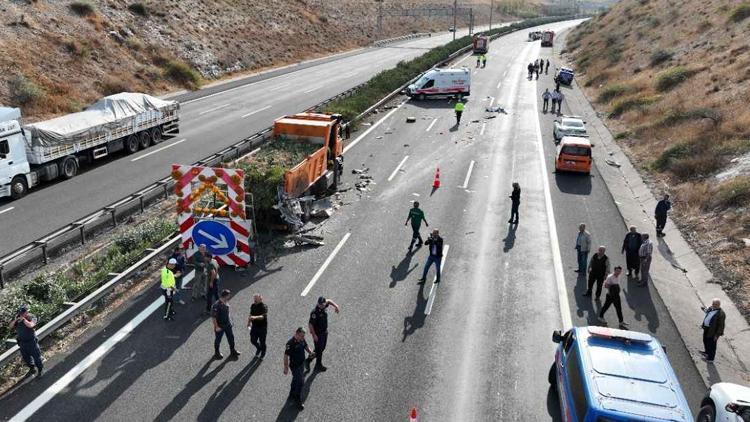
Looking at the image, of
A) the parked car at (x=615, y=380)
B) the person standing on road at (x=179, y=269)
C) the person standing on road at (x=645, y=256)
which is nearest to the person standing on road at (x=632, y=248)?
the person standing on road at (x=645, y=256)

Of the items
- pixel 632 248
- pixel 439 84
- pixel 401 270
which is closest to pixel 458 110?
pixel 439 84

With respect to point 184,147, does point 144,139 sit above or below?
above

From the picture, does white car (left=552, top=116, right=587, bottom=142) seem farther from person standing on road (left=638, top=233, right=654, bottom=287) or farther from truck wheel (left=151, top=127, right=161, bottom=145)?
truck wheel (left=151, top=127, right=161, bottom=145)

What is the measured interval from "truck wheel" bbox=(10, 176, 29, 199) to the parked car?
20.7 m

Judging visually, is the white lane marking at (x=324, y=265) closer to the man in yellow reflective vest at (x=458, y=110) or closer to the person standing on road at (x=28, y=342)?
the person standing on road at (x=28, y=342)

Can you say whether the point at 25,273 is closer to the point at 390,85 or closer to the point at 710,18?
the point at 390,85

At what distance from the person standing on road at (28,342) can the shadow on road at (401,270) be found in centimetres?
834

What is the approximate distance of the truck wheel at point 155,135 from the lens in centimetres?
3052

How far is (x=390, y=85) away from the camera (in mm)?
44531

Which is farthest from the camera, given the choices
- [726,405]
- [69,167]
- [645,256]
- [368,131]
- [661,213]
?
[368,131]

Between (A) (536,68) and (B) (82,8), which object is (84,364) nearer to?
(B) (82,8)

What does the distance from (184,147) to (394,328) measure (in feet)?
66.6

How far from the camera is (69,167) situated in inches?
979

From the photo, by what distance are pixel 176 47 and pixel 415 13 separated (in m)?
66.0
